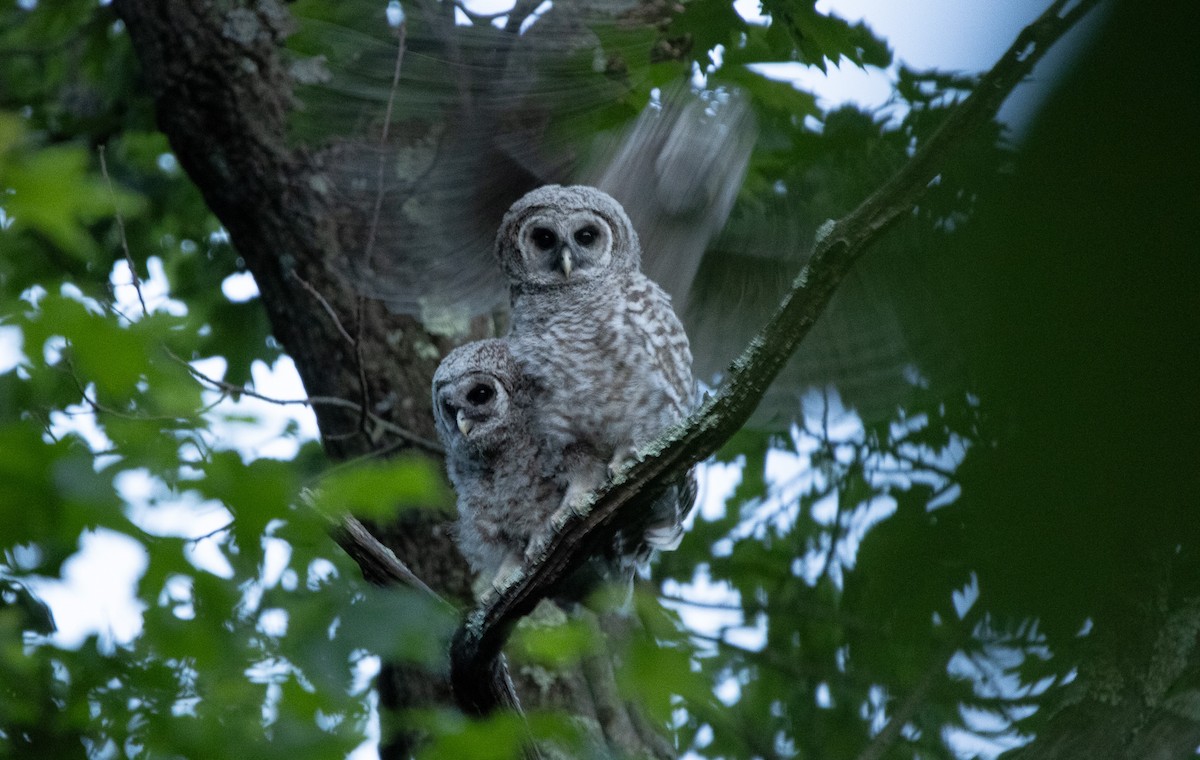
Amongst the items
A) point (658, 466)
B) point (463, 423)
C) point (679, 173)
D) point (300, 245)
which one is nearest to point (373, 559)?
point (463, 423)

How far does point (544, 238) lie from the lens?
3.08m

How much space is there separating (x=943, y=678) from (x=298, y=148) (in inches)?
159

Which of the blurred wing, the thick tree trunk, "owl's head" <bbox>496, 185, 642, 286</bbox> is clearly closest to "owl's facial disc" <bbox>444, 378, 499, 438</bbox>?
"owl's head" <bbox>496, 185, 642, 286</bbox>

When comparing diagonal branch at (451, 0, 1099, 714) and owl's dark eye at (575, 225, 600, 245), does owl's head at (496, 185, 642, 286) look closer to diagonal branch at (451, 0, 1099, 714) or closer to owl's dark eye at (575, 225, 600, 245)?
owl's dark eye at (575, 225, 600, 245)

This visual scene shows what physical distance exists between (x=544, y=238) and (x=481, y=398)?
47cm

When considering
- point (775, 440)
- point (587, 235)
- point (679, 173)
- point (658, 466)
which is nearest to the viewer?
point (658, 466)

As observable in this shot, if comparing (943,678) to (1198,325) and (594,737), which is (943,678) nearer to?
(1198,325)

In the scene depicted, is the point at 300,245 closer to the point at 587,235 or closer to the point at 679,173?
the point at 587,235

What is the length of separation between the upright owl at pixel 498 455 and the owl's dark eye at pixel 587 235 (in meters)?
0.37

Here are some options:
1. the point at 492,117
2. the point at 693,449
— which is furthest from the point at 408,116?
the point at 693,449

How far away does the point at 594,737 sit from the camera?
3541 mm

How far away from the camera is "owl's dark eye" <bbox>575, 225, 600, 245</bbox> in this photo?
302 centimetres

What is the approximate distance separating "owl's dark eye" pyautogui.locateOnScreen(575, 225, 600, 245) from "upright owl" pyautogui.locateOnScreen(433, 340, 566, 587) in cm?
37

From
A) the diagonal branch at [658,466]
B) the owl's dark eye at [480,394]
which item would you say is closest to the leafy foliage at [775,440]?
the diagonal branch at [658,466]
